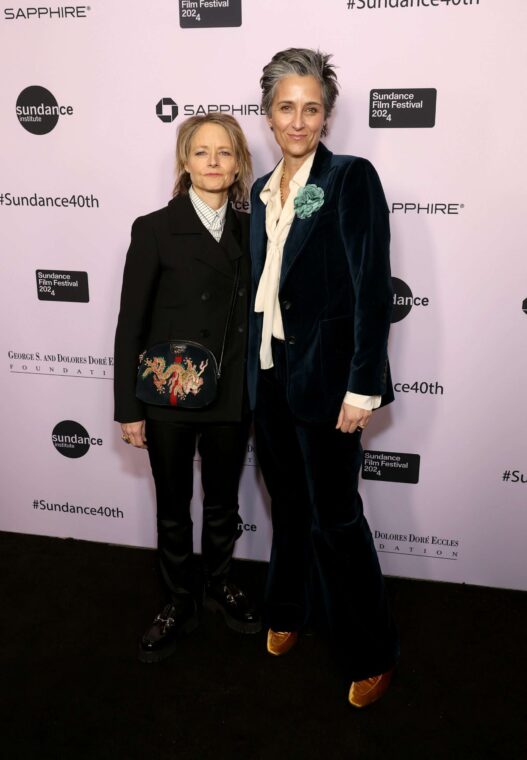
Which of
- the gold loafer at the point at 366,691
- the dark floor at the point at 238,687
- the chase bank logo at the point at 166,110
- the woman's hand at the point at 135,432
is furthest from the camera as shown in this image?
the chase bank logo at the point at 166,110

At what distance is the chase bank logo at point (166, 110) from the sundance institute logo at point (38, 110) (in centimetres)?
33

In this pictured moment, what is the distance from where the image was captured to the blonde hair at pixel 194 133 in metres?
1.87

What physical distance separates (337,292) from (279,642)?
3.83 feet

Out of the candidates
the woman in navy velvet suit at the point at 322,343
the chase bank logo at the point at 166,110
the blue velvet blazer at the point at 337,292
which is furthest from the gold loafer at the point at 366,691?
the chase bank logo at the point at 166,110

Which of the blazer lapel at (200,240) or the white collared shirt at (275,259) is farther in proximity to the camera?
the blazer lapel at (200,240)

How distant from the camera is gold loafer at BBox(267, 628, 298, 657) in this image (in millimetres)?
2133

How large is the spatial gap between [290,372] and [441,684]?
3.54 ft

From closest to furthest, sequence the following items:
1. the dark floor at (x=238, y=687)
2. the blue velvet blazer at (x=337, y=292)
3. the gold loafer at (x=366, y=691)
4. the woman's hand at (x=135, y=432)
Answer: the blue velvet blazer at (x=337, y=292) < the dark floor at (x=238, y=687) < the gold loafer at (x=366, y=691) < the woman's hand at (x=135, y=432)

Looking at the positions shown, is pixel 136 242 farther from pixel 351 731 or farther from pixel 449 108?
pixel 351 731

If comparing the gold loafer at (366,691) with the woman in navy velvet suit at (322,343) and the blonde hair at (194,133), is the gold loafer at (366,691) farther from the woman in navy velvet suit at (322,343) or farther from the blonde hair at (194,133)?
the blonde hair at (194,133)

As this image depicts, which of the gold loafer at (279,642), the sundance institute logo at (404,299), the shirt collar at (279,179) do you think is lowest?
the gold loafer at (279,642)

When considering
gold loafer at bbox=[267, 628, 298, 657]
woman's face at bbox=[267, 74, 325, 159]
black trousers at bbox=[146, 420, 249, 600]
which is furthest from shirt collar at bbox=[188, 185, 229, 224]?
gold loafer at bbox=[267, 628, 298, 657]

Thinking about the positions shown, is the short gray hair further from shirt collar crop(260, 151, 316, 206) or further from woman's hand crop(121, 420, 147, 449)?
woman's hand crop(121, 420, 147, 449)

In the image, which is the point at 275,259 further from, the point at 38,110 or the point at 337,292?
the point at 38,110
